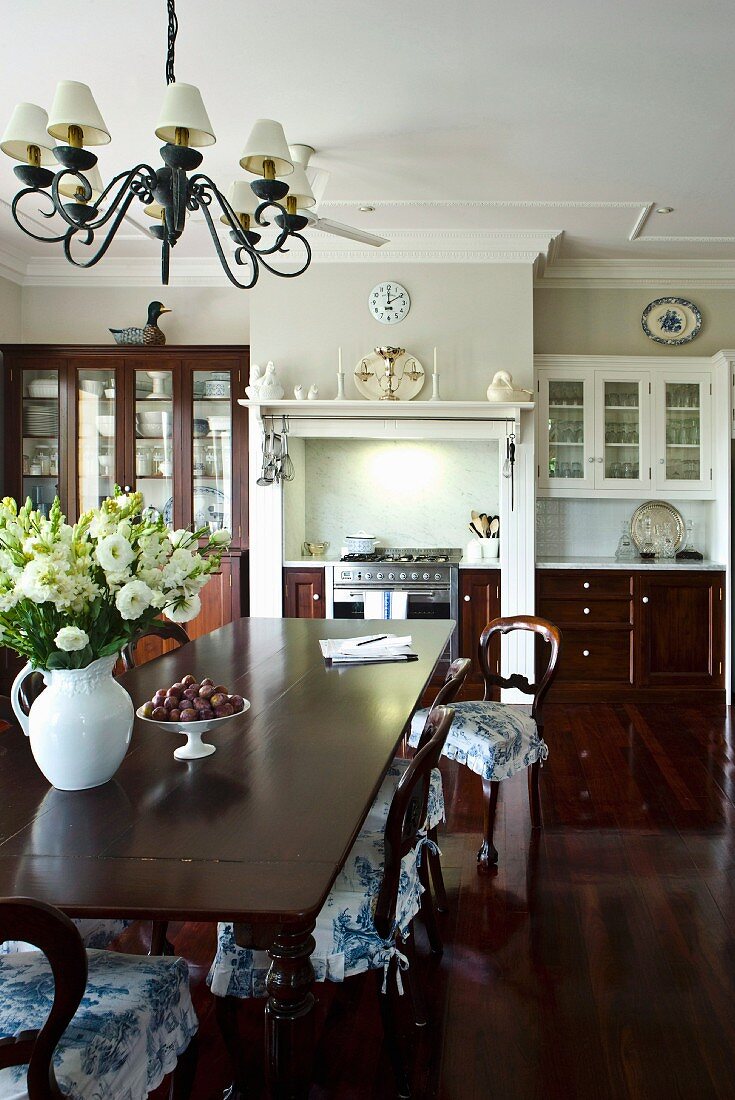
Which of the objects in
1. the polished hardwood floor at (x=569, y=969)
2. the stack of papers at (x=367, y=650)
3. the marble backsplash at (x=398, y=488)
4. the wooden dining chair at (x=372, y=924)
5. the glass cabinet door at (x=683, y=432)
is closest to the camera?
the wooden dining chair at (x=372, y=924)

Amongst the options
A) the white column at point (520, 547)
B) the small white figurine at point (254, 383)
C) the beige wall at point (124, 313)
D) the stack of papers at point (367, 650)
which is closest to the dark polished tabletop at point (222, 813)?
the stack of papers at point (367, 650)

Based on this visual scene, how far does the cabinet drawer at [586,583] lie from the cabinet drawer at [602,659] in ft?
0.82

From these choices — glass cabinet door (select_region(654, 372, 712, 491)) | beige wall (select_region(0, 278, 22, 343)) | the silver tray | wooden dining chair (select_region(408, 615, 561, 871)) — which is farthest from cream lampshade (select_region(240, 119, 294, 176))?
the silver tray

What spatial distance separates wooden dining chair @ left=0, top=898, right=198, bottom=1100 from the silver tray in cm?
491

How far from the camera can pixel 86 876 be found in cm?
127

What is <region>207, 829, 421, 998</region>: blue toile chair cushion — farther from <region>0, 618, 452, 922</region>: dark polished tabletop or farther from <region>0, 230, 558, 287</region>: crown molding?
<region>0, 230, 558, 287</region>: crown molding

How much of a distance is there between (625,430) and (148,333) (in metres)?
3.27

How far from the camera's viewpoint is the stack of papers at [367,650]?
2889 mm

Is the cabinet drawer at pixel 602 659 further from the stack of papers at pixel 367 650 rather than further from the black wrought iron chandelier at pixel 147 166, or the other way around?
the black wrought iron chandelier at pixel 147 166

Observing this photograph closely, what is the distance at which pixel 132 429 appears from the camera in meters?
5.48

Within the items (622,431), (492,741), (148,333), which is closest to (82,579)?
(492,741)

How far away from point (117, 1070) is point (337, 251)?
15.6ft

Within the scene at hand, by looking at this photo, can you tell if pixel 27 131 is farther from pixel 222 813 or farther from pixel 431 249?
pixel 431 249

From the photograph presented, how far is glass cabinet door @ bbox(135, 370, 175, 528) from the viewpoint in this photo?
5.48m
